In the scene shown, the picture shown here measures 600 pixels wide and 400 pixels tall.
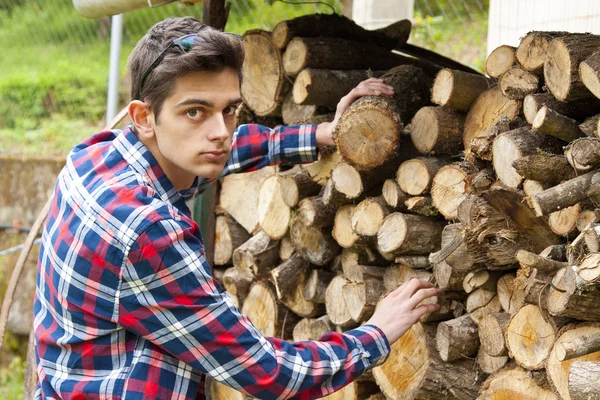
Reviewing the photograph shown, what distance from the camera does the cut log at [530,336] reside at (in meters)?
2.46

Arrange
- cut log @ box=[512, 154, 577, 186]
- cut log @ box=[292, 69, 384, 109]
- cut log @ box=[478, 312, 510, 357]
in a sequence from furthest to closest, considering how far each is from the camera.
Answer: cut log @ box=[292, 69, 384, 109], cut log @ box=[478, 312, 510, 357], cut log @ box=[512, 154, 577, 186]

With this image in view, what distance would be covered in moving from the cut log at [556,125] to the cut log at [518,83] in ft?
0.68

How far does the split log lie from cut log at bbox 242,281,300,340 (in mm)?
Answer: 1759

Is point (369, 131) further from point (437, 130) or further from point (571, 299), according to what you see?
point (571, 299)

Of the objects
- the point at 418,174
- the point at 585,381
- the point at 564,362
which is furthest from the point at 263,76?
the point at 585,381

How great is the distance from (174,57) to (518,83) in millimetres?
1142

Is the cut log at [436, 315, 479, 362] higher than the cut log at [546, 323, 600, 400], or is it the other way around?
the cut log at [546, 323, 600, 400]

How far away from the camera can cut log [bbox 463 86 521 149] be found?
9.14 ft

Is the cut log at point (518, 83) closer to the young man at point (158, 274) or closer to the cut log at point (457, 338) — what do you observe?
the cut log at point (457, 338)

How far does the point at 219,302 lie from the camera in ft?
7.06

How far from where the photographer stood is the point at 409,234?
114 inches

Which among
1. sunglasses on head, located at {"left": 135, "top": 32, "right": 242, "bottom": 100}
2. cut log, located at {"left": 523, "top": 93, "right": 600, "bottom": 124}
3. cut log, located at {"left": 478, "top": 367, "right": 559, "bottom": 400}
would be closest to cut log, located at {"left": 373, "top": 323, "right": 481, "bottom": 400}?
cut log, located at {"left": 478, "top": 367, "right": 559, "bottom": 400}

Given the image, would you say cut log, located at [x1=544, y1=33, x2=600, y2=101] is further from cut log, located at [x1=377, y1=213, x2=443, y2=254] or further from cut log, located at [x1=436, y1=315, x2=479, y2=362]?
cut log, located at [x1=436, y1=315, x2=479, y2=362]

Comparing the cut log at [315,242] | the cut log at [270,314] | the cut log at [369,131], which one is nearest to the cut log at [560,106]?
the cut log at [369,131]
